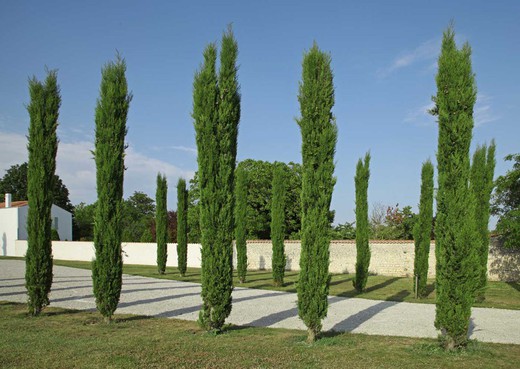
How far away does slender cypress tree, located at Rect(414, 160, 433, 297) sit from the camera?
17.2 metres

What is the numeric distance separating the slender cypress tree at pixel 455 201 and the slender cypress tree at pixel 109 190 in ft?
24.3

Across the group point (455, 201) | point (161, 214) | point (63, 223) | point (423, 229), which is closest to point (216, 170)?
point (455, 201)

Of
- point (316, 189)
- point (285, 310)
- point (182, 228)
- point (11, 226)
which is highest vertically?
point (316, 189)

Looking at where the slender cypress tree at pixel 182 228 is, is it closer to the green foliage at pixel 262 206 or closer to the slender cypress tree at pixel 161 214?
the slender cypress tree at pixel 161 214

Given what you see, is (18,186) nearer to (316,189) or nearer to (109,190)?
(109,190)

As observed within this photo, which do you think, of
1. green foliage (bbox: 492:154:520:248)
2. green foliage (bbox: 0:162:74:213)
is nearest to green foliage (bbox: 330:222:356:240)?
green foliage (bbox: 492:154:520:248)

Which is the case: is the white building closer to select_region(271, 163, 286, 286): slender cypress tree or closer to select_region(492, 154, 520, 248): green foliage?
select_region(271, 163, 286, 286): slender cypress tree

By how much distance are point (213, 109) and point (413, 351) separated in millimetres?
6332

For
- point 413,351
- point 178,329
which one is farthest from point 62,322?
point 413,351

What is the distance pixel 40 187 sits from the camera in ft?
39.5

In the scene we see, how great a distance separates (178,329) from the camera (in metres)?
10.3

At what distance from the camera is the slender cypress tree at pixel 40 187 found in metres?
12.0

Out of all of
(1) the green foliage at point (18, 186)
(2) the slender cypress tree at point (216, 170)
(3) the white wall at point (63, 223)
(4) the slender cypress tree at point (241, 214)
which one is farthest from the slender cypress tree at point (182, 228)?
(1) the green foliage at point (18, 186)

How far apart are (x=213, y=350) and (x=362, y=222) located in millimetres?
12559
